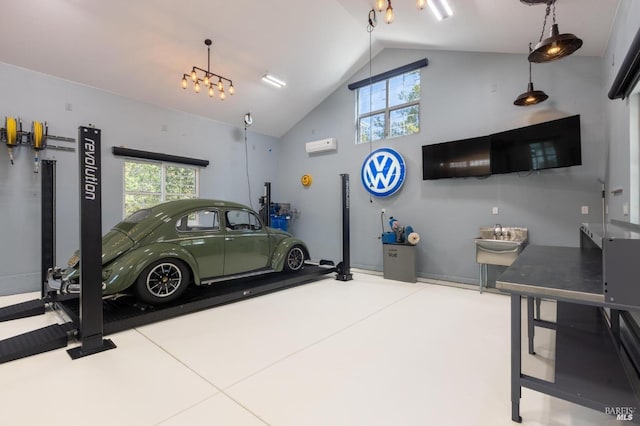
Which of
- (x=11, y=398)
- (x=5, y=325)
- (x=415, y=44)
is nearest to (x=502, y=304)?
(x=415, y=44)

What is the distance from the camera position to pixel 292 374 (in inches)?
90.0

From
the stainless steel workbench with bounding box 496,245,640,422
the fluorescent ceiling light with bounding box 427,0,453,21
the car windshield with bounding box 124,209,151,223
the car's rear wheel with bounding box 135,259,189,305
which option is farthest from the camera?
the car windshield with bounding box 124,209,151,223

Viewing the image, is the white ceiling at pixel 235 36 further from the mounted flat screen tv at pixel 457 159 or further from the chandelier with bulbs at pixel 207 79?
the mounted flat screen tv at pixel 457 159

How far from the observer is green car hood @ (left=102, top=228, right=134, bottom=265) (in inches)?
135

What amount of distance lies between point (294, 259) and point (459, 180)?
3.34 metres

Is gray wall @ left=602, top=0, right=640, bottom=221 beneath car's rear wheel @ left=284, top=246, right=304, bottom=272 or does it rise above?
above

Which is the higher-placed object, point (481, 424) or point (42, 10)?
point (42, 10)

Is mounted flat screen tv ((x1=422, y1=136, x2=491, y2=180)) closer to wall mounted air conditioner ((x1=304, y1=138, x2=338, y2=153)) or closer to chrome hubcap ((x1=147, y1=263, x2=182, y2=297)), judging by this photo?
wall mounted air conditioner ((x1=304, y1=138, x2=338, y2=153))

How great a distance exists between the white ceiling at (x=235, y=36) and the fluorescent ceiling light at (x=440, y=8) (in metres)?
0.10

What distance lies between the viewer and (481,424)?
1747mm

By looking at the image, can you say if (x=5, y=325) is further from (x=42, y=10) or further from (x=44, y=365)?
(x=42, y=10)

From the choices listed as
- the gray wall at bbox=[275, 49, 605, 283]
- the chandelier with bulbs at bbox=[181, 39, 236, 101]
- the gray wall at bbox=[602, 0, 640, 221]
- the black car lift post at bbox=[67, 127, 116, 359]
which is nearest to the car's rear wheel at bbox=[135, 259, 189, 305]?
the black car lift post at bbox=[67, 127, 116, 359]

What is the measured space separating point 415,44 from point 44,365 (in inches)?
268

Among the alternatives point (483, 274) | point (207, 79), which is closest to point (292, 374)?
point (483, 274)
